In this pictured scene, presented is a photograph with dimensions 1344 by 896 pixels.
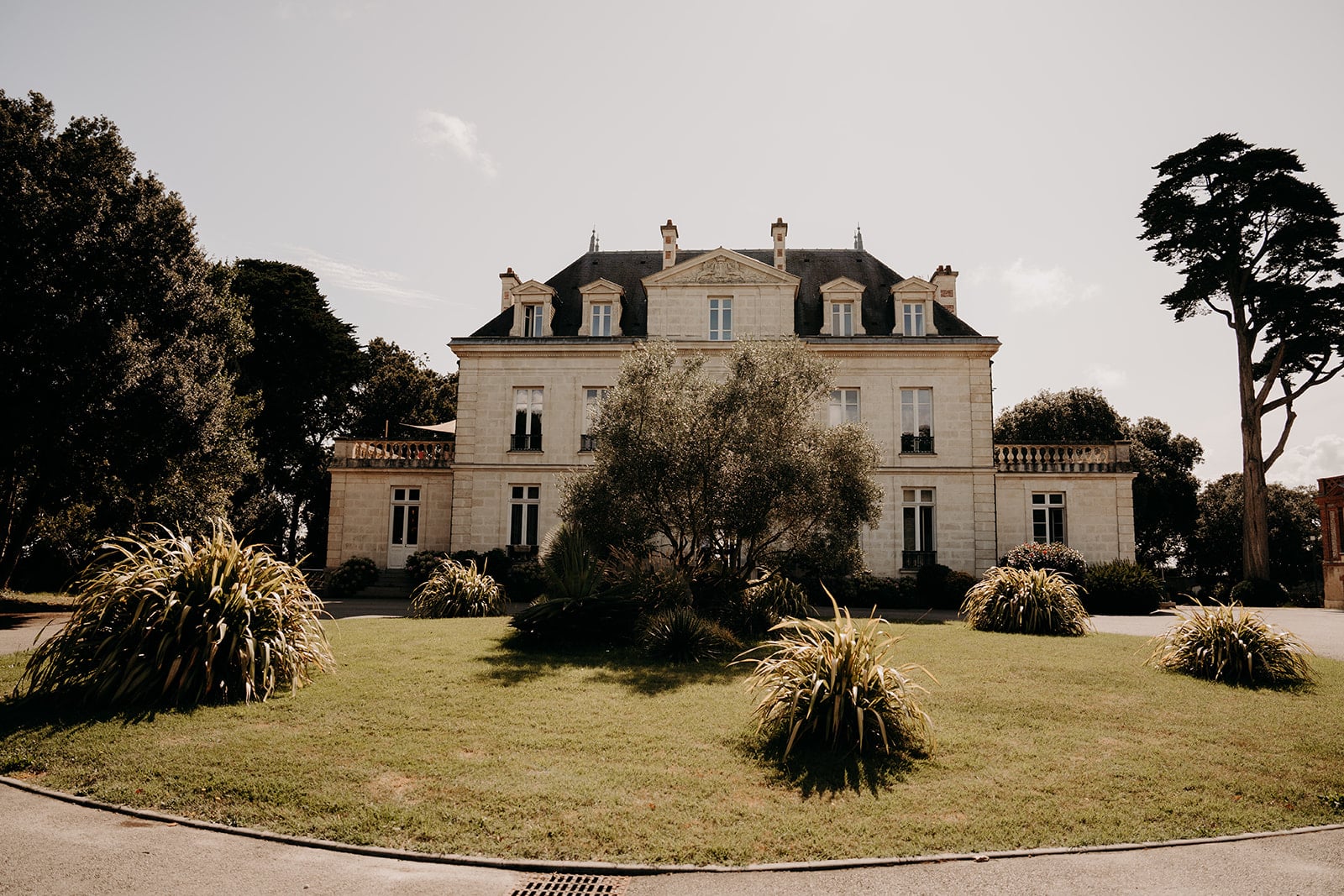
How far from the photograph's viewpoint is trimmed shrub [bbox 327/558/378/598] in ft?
86.6

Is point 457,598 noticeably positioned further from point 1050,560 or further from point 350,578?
point 1050,560

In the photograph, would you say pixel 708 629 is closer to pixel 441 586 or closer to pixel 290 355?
pixel 441 586

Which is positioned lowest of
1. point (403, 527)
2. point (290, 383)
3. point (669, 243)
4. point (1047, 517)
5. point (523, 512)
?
point (403, 527)

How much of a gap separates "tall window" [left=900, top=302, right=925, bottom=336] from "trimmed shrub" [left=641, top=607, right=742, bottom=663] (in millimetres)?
19158

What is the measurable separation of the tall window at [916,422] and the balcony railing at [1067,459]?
2780mm

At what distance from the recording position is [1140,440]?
4634 centimetres

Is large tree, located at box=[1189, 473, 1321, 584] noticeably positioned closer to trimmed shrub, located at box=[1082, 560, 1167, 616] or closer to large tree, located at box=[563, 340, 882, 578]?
trimmed shrub, located at box=[1082, 560, 1167, 616]

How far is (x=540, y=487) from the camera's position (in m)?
28.8

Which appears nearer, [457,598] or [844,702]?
[844,702]

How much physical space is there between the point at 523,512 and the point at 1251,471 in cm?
2740

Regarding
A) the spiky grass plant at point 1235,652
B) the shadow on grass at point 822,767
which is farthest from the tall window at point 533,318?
the shadow on grass at point 822,767

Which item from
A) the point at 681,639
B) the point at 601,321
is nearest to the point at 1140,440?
the point at 601,321

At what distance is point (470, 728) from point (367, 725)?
1023 millimetres

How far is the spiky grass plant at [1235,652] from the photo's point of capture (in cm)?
1070
